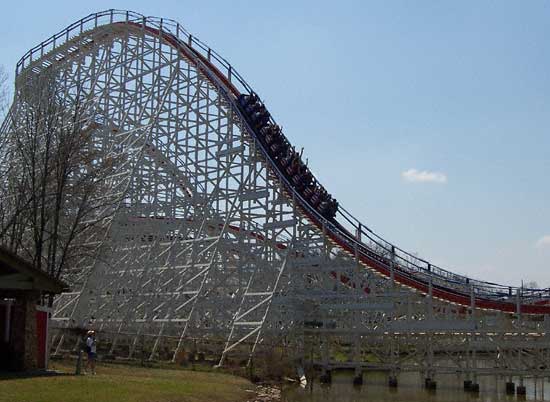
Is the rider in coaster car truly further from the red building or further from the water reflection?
the red building

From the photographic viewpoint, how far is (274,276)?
27.5 meters

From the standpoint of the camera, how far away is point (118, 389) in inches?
579

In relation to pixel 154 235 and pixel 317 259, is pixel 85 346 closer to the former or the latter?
pixel 317 259

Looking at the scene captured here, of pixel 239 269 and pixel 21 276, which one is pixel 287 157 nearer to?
pixel 239 269

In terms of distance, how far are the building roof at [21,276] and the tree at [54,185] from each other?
481cm

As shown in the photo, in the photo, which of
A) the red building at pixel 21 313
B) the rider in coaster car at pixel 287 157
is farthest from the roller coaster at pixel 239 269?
the red building at pixel 21 313

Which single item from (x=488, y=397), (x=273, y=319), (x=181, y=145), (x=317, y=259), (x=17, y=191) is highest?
(x=181, y=145)

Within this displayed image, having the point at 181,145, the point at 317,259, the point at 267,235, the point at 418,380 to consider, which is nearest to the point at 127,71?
the point at 181,145

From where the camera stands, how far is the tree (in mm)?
23000

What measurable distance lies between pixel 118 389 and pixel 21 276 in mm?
3391

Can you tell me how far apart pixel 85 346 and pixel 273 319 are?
8838 millimetres

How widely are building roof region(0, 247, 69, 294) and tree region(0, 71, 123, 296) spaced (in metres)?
4.81

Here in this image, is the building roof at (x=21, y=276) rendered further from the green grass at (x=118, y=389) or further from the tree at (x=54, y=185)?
the tree at (x=54, y=185)

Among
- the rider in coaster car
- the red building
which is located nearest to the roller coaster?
the rider in coaster car
